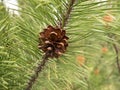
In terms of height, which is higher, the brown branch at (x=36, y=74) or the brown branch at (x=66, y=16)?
the brown branch at (x=66, y=16)

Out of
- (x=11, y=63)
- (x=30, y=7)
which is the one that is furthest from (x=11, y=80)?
(x=30, y=7)

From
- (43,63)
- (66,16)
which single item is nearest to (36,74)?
(43,63)

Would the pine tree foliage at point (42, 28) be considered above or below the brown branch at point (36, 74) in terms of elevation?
above

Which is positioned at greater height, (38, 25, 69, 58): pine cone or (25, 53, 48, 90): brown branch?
(38, 25, 69, 58): pine cone

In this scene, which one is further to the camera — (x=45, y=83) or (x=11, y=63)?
(x=45, y=83)

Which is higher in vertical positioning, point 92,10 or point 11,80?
point 92,10

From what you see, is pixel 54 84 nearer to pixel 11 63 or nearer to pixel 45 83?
pixel 45 83

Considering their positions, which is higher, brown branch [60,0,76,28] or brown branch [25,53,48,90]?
brown branch [60,0,76,28]

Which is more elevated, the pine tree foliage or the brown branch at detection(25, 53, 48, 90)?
the pine tree foliage

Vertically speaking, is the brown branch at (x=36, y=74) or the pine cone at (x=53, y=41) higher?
the pine cone at (x=53, y=41)
